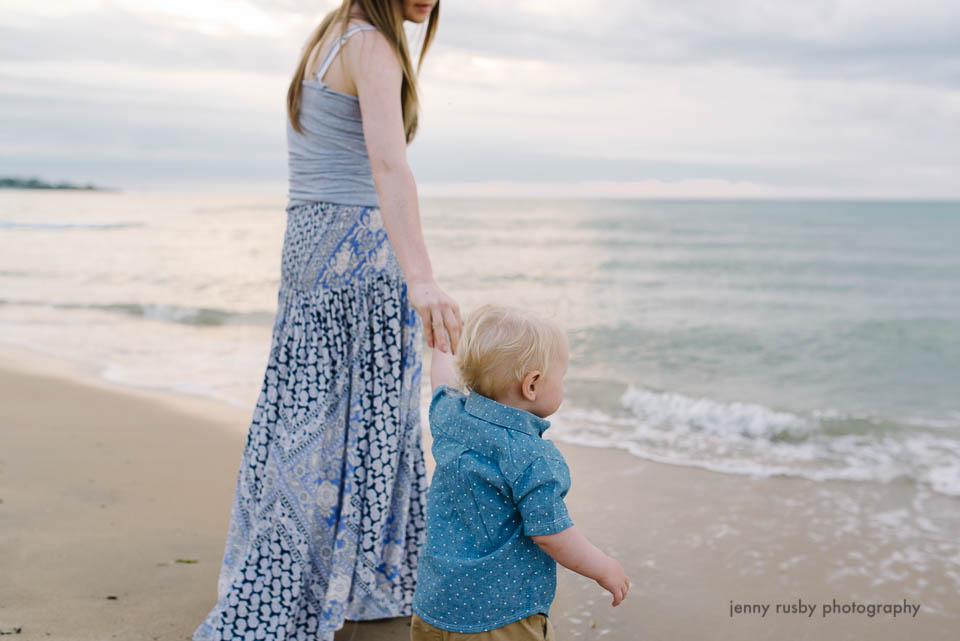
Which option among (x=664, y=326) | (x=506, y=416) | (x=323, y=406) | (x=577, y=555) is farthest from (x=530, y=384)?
(x=664, y=326)

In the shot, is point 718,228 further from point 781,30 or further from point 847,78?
point 781,30

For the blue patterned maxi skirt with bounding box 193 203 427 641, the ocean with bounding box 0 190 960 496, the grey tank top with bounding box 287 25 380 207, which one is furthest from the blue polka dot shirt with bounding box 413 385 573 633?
the ocean with bounding box 0 190 960 496

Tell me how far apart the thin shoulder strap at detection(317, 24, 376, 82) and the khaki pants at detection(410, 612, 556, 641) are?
4.44ft

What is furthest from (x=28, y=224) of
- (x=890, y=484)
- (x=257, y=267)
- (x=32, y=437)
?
(x=890, y=484)

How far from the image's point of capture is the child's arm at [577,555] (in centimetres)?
159

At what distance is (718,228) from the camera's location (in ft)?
98.0

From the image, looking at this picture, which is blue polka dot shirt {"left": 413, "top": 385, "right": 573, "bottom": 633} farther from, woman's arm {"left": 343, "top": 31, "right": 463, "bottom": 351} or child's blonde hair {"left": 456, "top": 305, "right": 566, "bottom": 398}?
woman's arm {"left": 343, "top": 31, "right": 463, "bottom": 351}

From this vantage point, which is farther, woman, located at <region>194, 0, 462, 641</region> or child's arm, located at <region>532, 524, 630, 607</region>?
woman, located at <region>194, 0, 462, 641</region>

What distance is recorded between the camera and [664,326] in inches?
429

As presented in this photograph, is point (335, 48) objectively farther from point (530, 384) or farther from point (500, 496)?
point (500, 496)

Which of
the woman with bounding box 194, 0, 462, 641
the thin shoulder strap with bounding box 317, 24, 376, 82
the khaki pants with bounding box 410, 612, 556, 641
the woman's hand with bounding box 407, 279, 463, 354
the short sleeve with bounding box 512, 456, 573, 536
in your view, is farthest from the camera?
the woman with bounding box 194, 0, 462, 641

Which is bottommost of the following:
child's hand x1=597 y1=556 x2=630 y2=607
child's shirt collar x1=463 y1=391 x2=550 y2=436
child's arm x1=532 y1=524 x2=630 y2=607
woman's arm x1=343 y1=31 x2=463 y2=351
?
child's hand x1=597 y1=556 x2=630 y2=607

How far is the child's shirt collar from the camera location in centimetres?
164

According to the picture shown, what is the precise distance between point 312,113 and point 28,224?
29.0 metres
